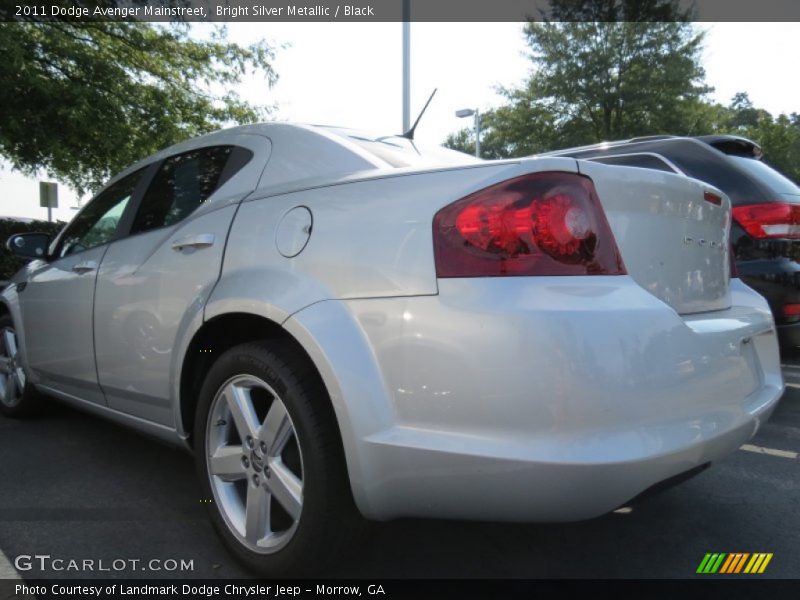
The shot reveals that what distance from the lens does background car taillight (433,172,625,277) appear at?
175 cm

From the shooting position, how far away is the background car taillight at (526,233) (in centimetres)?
175

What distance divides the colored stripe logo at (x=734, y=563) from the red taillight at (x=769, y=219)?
230cm

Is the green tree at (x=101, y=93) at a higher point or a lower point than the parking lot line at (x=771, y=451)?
higher

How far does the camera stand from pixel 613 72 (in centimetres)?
2125

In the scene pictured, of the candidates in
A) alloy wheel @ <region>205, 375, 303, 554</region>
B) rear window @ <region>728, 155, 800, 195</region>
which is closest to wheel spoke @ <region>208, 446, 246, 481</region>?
alloy wheel @ <region>205, 375, 303, 554</region>

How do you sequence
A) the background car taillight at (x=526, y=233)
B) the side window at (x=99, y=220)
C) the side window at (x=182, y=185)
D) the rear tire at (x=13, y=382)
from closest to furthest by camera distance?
the background car taillight at (x=526, y=233)
the side window at (x=182, y=185)
the side window at (x=99, y=220)
the rear tire at (x=13, y=382)

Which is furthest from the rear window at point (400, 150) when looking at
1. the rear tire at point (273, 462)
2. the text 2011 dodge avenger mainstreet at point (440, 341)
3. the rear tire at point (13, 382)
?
the rear tire at point (13, 382)

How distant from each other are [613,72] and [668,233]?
69.7 ft

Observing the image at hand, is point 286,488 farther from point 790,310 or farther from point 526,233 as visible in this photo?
point 790,310

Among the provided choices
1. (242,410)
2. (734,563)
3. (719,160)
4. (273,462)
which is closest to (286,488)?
(273,462)

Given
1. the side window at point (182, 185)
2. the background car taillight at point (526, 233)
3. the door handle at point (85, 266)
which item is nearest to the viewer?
the background car taillight at point (526, 233)

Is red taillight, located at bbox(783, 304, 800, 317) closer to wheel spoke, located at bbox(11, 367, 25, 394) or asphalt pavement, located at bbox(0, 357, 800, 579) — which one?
asphalt pavement, located at bbox(0, 357, 800, 579)

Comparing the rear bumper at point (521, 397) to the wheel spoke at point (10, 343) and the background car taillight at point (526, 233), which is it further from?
the wheel spoke at point (10, 343)

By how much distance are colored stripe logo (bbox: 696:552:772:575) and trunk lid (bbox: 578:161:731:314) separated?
2.79ft
